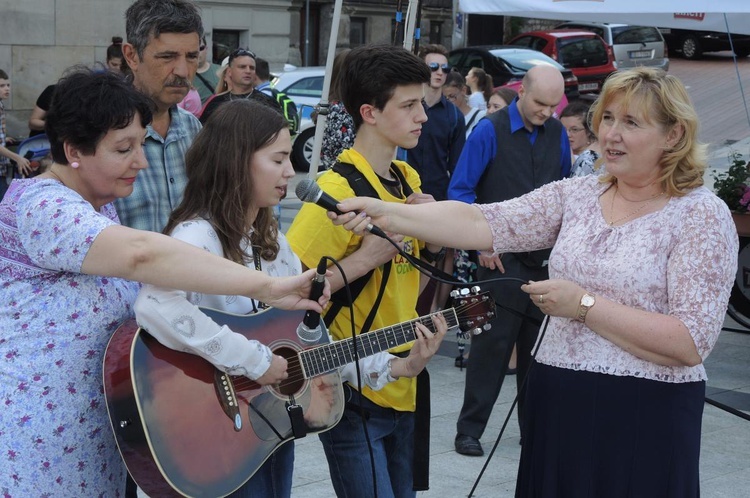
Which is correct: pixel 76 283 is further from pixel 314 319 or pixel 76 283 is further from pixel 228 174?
pixel 314 319

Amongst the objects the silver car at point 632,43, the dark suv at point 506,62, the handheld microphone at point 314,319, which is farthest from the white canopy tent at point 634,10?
the silver car at point 632,43

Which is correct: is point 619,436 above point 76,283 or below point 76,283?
below

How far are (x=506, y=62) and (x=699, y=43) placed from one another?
504 inches

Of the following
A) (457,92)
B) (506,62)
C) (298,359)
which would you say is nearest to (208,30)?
(506,62)

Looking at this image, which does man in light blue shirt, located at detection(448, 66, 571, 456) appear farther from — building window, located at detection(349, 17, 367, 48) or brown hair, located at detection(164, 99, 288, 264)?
building window, located at detection(349, 17, 367, 48)

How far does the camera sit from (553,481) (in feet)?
10.5

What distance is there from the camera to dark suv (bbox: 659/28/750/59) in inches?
1168

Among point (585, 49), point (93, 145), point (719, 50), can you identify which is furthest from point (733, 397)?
point (719, 50)

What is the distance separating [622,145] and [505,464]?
2915 mm

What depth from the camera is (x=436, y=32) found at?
2991 cm

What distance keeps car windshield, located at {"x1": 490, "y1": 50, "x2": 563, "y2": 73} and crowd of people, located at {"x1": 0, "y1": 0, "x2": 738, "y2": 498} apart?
1634cm

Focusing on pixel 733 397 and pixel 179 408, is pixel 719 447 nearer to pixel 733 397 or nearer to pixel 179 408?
pixel 733 397

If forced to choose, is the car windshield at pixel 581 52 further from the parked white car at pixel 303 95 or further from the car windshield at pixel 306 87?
the car windshield at pixel 306 87

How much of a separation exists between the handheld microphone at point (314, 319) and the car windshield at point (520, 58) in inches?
666
